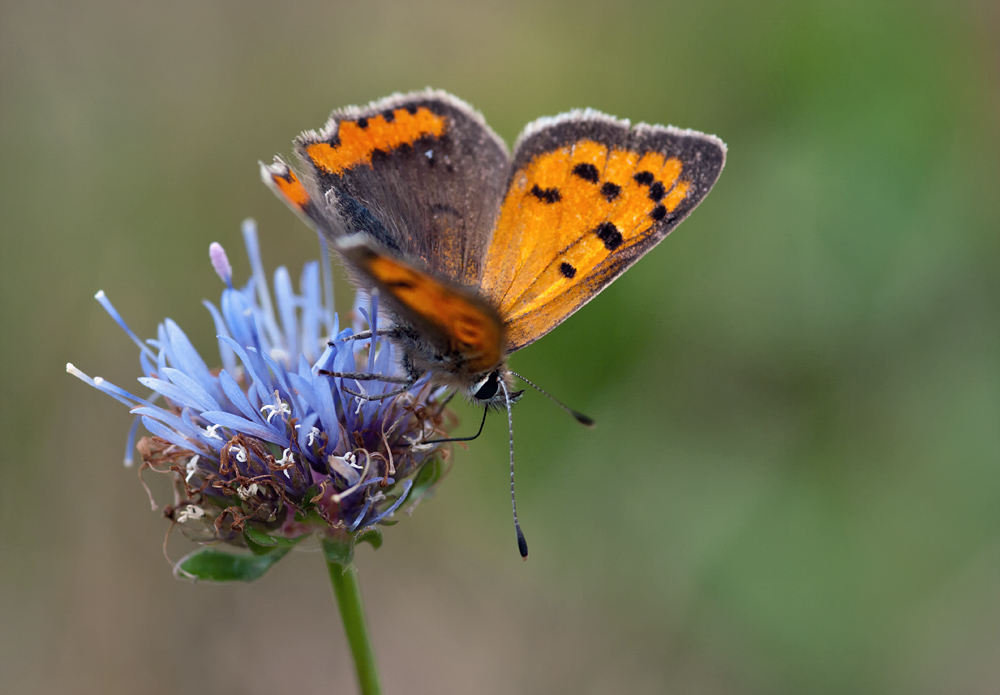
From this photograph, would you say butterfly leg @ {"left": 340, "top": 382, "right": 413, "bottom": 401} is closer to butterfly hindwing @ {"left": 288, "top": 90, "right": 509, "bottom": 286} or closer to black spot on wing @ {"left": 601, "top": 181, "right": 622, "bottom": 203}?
butterfly hindwing @ {"left": 288, "top": 90, "right": 509, "bottom": 286}

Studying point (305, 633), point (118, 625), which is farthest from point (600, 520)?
point (118, 625)

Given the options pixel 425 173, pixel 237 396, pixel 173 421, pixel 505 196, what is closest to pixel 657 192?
pixel 505 196

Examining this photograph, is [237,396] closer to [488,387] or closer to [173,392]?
[173,392]

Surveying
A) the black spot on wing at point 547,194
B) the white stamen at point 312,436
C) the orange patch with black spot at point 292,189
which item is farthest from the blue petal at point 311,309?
the black spot on wing at point 547,194

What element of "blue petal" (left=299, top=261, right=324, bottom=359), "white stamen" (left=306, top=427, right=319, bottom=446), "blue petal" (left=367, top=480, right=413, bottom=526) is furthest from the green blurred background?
"white stamen" (left=306, top=427, right=319, bottom=446)

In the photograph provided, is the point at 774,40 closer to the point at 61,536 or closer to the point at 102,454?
the point at 102,454
